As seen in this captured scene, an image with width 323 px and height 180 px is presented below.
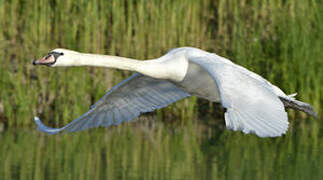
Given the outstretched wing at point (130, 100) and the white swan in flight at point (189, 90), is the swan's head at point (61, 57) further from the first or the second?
the outstretched wing at point (130, 100)

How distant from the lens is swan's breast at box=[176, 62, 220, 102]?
6.41m

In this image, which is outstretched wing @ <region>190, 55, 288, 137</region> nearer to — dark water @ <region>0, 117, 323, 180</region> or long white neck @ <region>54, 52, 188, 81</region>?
long white neck @ <region>54, 52, 188, 81</region>

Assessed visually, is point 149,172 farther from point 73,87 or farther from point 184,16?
point 184,16

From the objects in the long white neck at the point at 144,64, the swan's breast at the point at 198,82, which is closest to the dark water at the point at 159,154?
the swan's breast at the point at 198,82

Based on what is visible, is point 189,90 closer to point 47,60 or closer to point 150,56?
point 47,60

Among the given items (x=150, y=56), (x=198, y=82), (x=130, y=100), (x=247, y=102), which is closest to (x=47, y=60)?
(x=130, y=100)

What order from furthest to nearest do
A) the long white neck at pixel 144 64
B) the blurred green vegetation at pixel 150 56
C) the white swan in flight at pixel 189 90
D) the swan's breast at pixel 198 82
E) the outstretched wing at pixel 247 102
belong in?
the blurred green vegetation at pixel 150 56 → the swan's breast at pixel 198 82 → the long white neck at pixel 144 64 → the white swan in flight at pixel 189 90 → the outstretched wing at pixel 247 102

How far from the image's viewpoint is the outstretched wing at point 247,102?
5125 mm

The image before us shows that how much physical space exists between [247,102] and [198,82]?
1059 mm

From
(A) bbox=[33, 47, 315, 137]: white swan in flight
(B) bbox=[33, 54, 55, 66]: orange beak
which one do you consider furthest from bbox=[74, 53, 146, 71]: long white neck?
(B) bbox=[33, 54, 55, 66]: orange beak

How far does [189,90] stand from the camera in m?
6.52

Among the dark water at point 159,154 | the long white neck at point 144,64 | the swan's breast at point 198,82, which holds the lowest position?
the dark water at point 159,154

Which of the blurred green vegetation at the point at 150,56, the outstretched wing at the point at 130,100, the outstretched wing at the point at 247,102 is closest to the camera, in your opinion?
the outstretched wing at the point at 247,102

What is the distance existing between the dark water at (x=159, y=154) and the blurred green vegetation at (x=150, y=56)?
0.07ft
